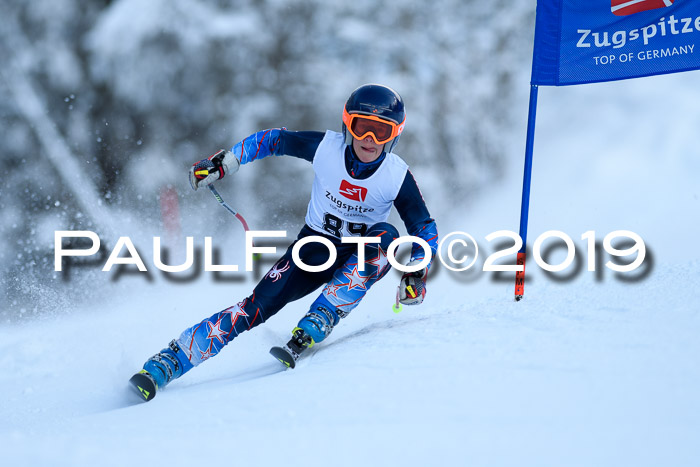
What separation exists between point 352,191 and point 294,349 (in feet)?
2.93

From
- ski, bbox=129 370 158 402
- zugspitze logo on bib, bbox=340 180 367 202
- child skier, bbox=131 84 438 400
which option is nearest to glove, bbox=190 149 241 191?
child skier, bbox=131 84 438 400

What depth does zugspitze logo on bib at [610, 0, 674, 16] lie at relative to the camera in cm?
332

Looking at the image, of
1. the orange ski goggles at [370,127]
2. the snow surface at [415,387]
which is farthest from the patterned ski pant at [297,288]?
the orange ski goggles at [370,127]

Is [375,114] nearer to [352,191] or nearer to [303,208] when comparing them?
[352,191]

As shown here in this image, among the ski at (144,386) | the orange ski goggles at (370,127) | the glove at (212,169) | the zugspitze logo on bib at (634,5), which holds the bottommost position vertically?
the ski at (144,386)

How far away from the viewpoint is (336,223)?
11.6ft

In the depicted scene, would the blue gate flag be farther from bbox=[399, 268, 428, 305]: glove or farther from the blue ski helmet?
bbox=[399, 268, 428, 305]: glove

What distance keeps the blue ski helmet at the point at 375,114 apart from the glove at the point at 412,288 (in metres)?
0.71

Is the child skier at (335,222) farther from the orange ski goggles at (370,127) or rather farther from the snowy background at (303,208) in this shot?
the snowy background at (303,208)

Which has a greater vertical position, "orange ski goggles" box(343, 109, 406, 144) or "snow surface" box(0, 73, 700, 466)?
"orange ski goggles" box(343, 109, 406, 144)

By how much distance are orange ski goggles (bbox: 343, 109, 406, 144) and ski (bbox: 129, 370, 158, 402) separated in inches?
61.4

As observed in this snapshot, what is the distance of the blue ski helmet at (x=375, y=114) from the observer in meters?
3.17

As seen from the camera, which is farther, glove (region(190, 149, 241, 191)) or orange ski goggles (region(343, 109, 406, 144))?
glove (region(190, 149, 241, 191))

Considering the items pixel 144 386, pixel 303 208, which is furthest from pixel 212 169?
pixel 303 208
